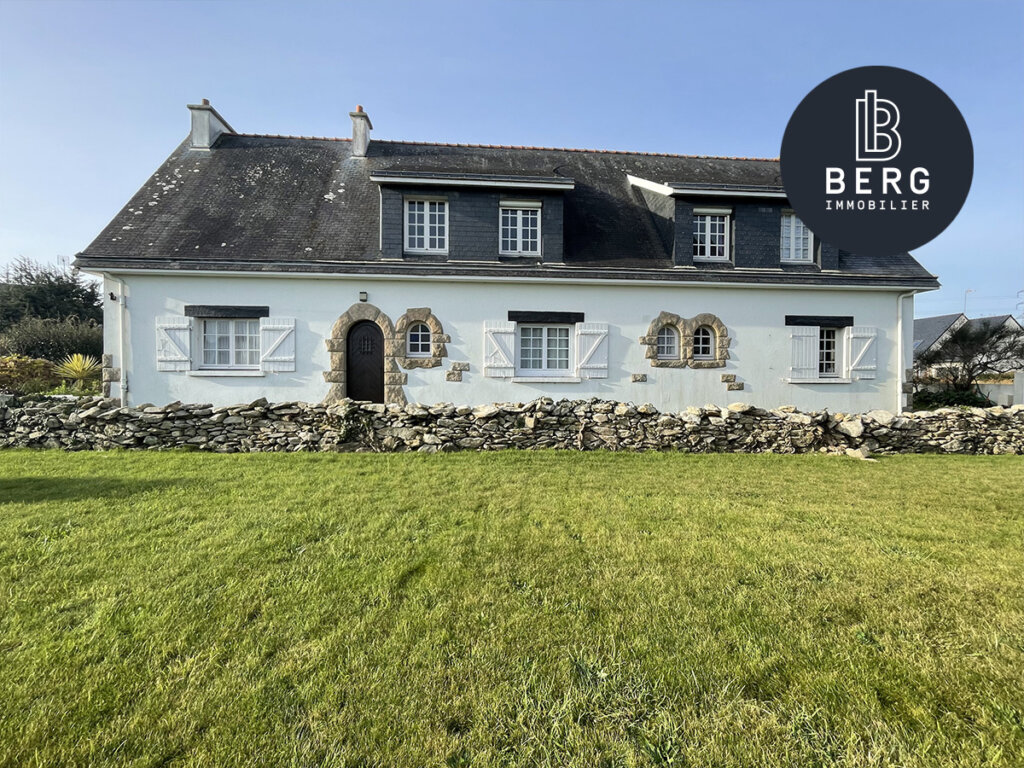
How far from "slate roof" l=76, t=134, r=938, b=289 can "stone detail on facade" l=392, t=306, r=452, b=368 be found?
1043 millimetres

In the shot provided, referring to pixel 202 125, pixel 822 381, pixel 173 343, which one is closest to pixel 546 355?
pixel 822 381

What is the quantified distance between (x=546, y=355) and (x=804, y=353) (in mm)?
6835

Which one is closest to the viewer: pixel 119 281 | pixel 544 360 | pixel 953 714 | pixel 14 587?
pixel 953 714

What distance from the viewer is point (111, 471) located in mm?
6594

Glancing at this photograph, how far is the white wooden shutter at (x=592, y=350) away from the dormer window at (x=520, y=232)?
2.38 meters

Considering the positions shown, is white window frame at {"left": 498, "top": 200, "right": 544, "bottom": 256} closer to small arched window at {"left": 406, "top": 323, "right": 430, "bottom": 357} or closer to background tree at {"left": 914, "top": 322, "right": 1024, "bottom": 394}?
small arched window at {"left": 406, "top": 323, "right": 430, "bottom": 357}

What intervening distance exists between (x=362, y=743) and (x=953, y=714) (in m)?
2.71

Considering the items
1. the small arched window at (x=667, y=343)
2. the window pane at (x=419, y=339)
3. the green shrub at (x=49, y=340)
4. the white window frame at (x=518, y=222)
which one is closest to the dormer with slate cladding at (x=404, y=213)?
the white window frame at (x=518, y=222)

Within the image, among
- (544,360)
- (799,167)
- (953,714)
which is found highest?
(799,167)

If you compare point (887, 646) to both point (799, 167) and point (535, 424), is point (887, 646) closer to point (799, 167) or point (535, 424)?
point (535, 424)

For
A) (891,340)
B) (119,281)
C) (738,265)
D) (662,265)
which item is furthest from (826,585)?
(119,281)

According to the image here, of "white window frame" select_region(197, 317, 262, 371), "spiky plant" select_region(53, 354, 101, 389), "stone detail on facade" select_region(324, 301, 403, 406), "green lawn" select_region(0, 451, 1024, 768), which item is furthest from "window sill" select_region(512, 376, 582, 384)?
"spiky plant" select_region(53, 354, 101, 389)

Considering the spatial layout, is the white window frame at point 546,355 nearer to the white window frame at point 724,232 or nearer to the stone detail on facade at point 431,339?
the stone detail on facade at point 431,339

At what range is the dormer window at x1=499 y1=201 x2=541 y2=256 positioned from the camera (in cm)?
1155
